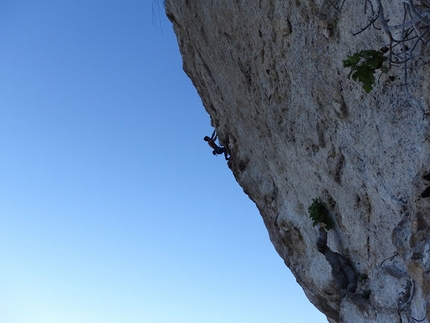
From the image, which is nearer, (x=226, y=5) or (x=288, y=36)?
(x=288, y=36)

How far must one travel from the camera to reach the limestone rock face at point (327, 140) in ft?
18.2

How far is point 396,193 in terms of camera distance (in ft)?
19.4

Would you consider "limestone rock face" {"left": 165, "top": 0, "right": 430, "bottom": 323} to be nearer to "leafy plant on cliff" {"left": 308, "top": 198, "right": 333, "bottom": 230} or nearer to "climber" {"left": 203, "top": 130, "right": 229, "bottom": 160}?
"leafy plant on cliff" {"left": 308, "top": 198, "right": 333, "bottom": 230}

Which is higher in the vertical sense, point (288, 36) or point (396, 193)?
point (288, 36)

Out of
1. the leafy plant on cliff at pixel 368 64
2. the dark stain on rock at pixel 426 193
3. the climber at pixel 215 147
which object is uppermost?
the climber at pixel 215 147

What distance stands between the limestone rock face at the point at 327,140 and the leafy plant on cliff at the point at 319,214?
155mm

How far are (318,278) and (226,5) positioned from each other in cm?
521

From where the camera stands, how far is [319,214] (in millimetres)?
8078

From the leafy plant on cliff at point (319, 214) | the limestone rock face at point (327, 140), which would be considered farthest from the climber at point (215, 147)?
the leafy plant on cliff at point (319, 214)

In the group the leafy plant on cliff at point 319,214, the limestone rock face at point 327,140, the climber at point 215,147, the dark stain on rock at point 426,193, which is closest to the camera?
the dark stain on rock at point 426,193

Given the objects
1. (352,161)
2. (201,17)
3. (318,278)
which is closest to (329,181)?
(352,161)

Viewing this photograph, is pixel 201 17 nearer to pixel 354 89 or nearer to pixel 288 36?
pixel 288 36

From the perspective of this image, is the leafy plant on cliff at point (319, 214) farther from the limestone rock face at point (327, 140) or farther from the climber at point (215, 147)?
the climber at point (215, 147)

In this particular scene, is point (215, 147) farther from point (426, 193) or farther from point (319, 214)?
point (426, 193)
